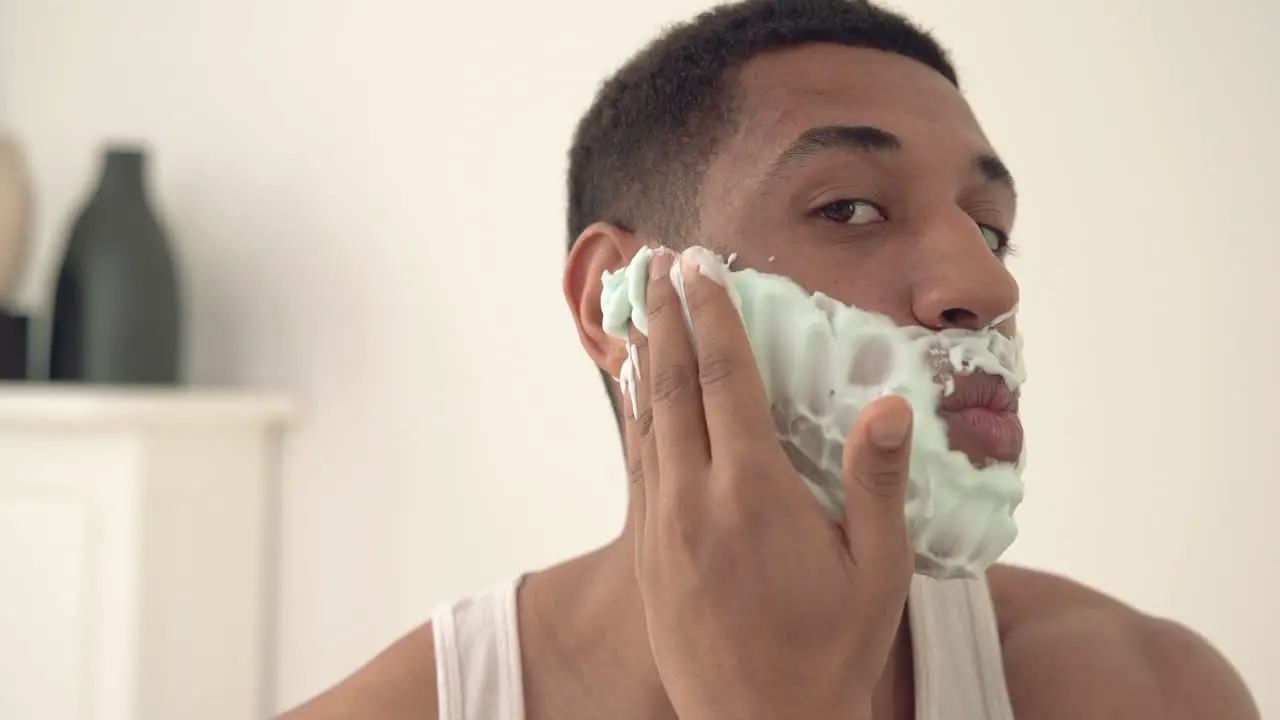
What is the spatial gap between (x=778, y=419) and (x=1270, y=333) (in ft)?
2.02

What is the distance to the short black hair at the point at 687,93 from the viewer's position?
2.30 feet

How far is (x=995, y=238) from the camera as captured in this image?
71 cm

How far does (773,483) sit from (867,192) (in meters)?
0.21

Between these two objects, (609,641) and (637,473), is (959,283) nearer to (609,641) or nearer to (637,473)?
(637,473)

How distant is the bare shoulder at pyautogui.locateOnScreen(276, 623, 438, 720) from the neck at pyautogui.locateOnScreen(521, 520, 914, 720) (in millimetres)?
81

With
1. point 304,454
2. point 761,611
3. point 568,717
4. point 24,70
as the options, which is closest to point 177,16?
point 24,70

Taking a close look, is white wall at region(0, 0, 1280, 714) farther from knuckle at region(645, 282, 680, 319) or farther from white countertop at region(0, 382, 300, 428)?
knuckle at region(645, 282, 680, 319)

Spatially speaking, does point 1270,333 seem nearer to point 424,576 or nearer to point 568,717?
point 568,717

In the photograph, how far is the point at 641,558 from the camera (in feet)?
1.82

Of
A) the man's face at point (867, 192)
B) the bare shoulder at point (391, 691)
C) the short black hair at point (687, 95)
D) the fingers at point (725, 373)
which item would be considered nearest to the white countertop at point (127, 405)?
the bare shoulder at point (391, 691)

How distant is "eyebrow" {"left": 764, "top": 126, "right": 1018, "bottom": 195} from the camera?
622 mm

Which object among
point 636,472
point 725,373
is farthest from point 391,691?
point 725,373

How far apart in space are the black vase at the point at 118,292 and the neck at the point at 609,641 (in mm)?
773

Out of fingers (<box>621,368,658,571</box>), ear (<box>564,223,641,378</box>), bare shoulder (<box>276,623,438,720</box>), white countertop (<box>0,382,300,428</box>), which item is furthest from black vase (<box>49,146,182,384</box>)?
fingers (<box>621,368,658,571</box>)
